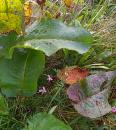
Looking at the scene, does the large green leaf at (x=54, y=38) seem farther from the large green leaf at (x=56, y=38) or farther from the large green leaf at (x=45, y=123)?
the large green leaf at (x=45, y=123)

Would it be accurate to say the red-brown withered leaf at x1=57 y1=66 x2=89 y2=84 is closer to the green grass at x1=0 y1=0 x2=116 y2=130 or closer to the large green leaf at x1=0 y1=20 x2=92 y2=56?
the green grass at x1=0 y1=0 x2=116 y2=130

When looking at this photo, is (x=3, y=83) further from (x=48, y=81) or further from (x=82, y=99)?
(x=82, y=99)

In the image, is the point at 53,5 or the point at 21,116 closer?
the point at 21,116

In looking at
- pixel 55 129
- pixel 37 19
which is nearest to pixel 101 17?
pixel 37 19

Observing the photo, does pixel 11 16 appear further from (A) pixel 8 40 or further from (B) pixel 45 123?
(B) pixel 45 123

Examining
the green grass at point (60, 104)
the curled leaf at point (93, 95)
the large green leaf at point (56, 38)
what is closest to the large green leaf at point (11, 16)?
the large green leaf at point (56, 38)

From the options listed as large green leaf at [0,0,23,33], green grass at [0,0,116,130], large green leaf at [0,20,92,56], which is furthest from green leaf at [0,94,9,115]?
large green leaf at [0,0,23,33]
